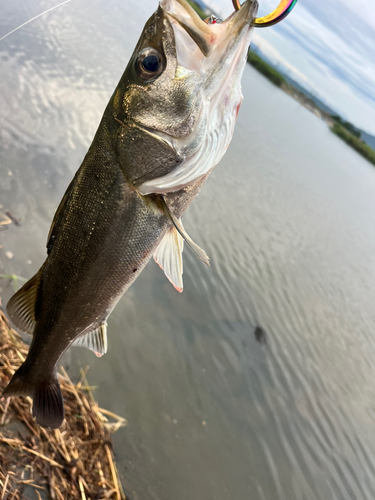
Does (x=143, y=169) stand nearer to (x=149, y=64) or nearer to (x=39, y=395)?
(x=149, y=64)

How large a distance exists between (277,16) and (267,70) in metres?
45.6

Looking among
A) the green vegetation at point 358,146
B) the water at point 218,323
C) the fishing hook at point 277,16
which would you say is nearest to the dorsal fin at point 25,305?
the fishing hook at point 277,16

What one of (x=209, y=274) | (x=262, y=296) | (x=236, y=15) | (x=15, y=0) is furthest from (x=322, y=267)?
(x=15, y=0)

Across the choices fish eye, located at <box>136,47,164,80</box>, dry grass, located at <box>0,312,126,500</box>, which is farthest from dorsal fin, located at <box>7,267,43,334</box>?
dry grass, located at <box>0,312,126,500</box>

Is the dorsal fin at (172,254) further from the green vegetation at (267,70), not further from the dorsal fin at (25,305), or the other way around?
the green vegetation at (267,70)

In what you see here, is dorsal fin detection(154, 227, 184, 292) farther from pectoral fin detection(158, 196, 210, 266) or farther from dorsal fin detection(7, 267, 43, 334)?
dorsal fin detection(7, 267, 43, 334)

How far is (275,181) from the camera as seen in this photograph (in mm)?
14016

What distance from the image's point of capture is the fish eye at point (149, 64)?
1421 millimetres

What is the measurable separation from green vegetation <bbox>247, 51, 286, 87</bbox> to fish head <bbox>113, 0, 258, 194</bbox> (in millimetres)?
43094

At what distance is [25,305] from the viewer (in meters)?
1.77

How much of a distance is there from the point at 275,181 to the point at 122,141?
13386mm

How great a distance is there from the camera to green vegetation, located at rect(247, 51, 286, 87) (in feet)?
130

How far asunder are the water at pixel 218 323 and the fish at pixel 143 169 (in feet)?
10.3

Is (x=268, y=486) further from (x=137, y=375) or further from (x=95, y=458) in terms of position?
(x=95, y=458)
